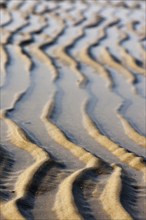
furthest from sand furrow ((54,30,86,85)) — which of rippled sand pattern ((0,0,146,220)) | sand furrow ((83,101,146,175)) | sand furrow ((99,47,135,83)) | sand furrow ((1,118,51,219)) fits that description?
sand furrow ((1,118,51,219))

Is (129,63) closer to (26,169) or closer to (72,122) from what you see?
(72,122)

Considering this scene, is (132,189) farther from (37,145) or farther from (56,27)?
(56,27)

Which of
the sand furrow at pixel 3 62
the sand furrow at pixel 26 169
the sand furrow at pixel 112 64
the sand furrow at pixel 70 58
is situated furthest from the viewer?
the sand furrow at pixel 112 64

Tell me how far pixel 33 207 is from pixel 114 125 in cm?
164

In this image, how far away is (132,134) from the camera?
4.05 metres

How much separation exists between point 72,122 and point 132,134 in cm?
51

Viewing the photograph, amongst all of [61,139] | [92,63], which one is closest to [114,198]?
[61,139]

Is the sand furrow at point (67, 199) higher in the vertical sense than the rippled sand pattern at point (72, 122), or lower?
lower

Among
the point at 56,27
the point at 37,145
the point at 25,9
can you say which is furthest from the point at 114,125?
the point at 25,9

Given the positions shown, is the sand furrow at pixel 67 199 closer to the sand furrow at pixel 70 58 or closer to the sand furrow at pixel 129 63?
the sand furrow at pixel 70 58

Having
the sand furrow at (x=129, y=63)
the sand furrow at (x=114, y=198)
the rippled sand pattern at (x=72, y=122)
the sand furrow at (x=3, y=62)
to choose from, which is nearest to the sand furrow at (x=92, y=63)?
the rippled sand pattern at (x=72, y=122)

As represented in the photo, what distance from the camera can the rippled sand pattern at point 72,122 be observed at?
2861 mm

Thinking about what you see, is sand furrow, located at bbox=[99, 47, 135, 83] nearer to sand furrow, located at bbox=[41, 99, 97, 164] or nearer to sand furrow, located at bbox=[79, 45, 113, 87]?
sand furrow, located at bbox=[79, 45, 113, 87]

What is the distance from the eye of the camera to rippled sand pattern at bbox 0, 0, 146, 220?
286 centimetres
